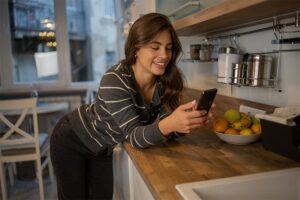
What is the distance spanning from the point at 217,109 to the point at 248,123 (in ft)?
1.38

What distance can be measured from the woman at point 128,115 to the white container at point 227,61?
8.0 inches

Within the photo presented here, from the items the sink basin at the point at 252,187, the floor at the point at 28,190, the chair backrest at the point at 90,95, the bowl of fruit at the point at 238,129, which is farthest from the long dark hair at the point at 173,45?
the chair backrest at the point at 90,95

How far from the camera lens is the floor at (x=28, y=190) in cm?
225

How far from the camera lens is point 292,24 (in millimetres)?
934

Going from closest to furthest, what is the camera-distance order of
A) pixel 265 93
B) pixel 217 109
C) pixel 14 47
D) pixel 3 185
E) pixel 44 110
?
pixel 265 93, pixel 217 109, pixel 3 185, pixel 44 110, pixel 14 47

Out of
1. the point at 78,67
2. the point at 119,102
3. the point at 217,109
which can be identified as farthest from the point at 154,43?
the point at 78,67

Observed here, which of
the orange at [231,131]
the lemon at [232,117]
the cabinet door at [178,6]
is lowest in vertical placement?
the orange at [231,131]

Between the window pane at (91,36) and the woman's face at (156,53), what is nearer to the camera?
the woman's face at (156,53)

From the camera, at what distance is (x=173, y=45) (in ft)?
3.43

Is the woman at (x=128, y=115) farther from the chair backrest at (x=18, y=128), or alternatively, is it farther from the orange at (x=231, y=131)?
the chair backrest at (x=18, y=128)

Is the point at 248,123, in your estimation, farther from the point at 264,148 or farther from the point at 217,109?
the point at 217,109

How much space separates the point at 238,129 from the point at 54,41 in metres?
3.27

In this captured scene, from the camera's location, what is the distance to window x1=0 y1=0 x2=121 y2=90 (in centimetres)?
361

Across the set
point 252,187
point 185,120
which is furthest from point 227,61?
point 252,187
